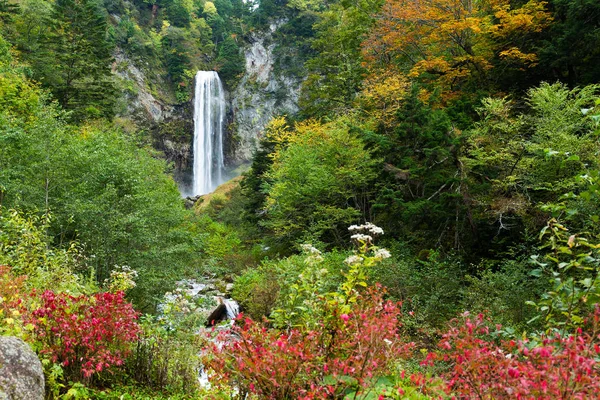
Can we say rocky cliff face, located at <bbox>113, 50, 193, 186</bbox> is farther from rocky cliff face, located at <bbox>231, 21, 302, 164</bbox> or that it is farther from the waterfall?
rocky cliff face, located at <bbox>231, 21, 302, 164</bbox>

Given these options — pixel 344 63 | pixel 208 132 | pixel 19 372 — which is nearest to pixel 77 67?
pixel 344 63

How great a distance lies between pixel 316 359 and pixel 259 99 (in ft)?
159

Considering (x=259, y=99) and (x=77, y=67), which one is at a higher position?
(x=259, y=99)

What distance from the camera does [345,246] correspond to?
52.5 feet

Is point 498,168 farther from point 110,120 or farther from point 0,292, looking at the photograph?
point 110,120

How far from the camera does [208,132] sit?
45094mm

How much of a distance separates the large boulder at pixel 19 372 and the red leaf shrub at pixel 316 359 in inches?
50.0

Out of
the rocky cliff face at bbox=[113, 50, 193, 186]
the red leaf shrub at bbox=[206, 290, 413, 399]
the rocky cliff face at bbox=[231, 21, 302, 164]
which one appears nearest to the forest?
the red leaf shrub at bbox=[206, 290, 413, 399]

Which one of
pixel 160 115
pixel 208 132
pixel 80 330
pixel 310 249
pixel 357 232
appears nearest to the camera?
pixel 80 330

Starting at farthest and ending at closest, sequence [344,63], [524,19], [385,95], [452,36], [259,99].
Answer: [259,99]
[344,63]
[385,95]
[452,36]
[524,19]

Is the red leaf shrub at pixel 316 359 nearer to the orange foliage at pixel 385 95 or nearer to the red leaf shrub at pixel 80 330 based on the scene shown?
A: the red leaf shrub at pixel 80 330

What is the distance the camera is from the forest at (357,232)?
99.7 inches

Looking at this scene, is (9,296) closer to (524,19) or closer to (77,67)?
(524,19)

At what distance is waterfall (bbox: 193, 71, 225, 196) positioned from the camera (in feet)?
144
